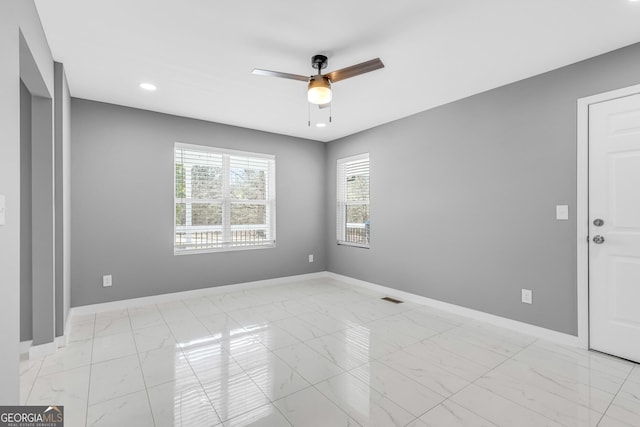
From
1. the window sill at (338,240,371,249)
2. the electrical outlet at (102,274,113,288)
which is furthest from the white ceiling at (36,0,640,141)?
the window sill at (338,240,371,249)

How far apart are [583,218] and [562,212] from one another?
6.2 inches

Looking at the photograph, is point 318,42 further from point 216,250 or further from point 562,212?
point 216,250

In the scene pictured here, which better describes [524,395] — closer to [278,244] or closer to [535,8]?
[535,8]

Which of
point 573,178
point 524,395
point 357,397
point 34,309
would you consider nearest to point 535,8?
point 573,178

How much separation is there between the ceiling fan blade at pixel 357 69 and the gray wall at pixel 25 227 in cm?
251

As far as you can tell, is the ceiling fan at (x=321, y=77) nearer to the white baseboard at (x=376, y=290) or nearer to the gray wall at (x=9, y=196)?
the gray wall at (x=9, y=196)

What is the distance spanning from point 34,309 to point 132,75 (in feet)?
7.31

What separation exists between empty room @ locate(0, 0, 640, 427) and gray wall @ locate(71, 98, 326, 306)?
24 mm

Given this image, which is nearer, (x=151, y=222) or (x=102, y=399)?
(x=102, y=399)

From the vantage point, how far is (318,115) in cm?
410

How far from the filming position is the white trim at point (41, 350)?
2434 mm

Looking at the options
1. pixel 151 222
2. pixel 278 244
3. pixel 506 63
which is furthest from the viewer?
pixel 278 244

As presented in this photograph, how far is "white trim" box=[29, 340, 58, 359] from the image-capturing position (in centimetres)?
243

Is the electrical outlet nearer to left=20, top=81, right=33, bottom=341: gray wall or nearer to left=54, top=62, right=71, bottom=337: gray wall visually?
left=54, top=62, right=71, bottom=337: gray wall
